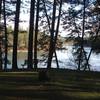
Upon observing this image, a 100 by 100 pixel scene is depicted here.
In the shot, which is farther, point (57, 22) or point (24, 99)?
point (57, 22)

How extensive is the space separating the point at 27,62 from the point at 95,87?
46.5 feet

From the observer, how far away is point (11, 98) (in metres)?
9.89

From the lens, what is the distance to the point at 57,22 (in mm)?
33688

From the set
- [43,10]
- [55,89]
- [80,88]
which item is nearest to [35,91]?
[55,89]

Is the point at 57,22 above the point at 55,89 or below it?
above

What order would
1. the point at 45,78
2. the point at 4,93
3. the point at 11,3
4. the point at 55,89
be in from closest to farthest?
the point at 4,93 < the point at 55,89 < the point at 45,78 < the point at 11,3

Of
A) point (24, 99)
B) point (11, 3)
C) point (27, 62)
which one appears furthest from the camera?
point (11, 3)

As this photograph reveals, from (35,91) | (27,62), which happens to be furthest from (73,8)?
(35,91)

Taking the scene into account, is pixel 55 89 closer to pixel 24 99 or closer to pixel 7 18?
pixel 24 99

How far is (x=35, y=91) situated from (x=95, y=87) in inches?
96.3

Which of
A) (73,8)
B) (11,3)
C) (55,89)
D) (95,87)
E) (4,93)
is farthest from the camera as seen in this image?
(73,8)

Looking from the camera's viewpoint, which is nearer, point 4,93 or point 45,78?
point 4,93

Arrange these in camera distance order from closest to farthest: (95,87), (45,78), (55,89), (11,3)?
(55,89)
(95,87)
(45,78)
(11,3)

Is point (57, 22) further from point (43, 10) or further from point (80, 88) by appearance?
point (80, 88)
